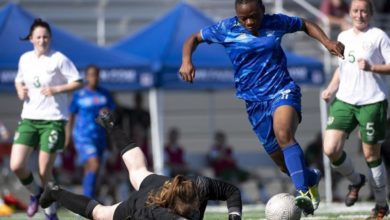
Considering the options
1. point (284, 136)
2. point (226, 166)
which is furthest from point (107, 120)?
point (226, 166)

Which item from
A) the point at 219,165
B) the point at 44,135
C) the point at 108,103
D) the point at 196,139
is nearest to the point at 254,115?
the point at 44,135

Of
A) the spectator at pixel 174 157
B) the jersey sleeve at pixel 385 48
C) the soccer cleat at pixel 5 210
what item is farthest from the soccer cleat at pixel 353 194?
the spectator at pixel 174 157

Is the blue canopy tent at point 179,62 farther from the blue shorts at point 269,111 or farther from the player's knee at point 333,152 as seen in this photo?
the blue shorts at point 269,111

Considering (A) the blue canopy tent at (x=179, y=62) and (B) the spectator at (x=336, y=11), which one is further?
(B) the spectator at (x=336, y=11)

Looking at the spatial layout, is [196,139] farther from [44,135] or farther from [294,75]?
[44,135]

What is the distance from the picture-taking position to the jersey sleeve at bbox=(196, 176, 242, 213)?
9258 millimetres

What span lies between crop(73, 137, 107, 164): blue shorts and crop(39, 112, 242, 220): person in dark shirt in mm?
5889

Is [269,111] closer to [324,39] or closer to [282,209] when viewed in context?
[324,39]

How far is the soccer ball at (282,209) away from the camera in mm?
9727

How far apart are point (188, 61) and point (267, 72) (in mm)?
748

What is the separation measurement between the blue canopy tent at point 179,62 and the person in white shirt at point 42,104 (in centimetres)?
490

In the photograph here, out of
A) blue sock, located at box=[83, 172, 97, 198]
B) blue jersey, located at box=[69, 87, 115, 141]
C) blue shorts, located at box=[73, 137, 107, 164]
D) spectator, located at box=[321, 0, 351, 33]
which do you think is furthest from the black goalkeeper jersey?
spectator, located at box=[321, 0, 351, 33]

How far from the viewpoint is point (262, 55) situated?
34.6 feet

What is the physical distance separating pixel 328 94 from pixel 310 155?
8.75m
